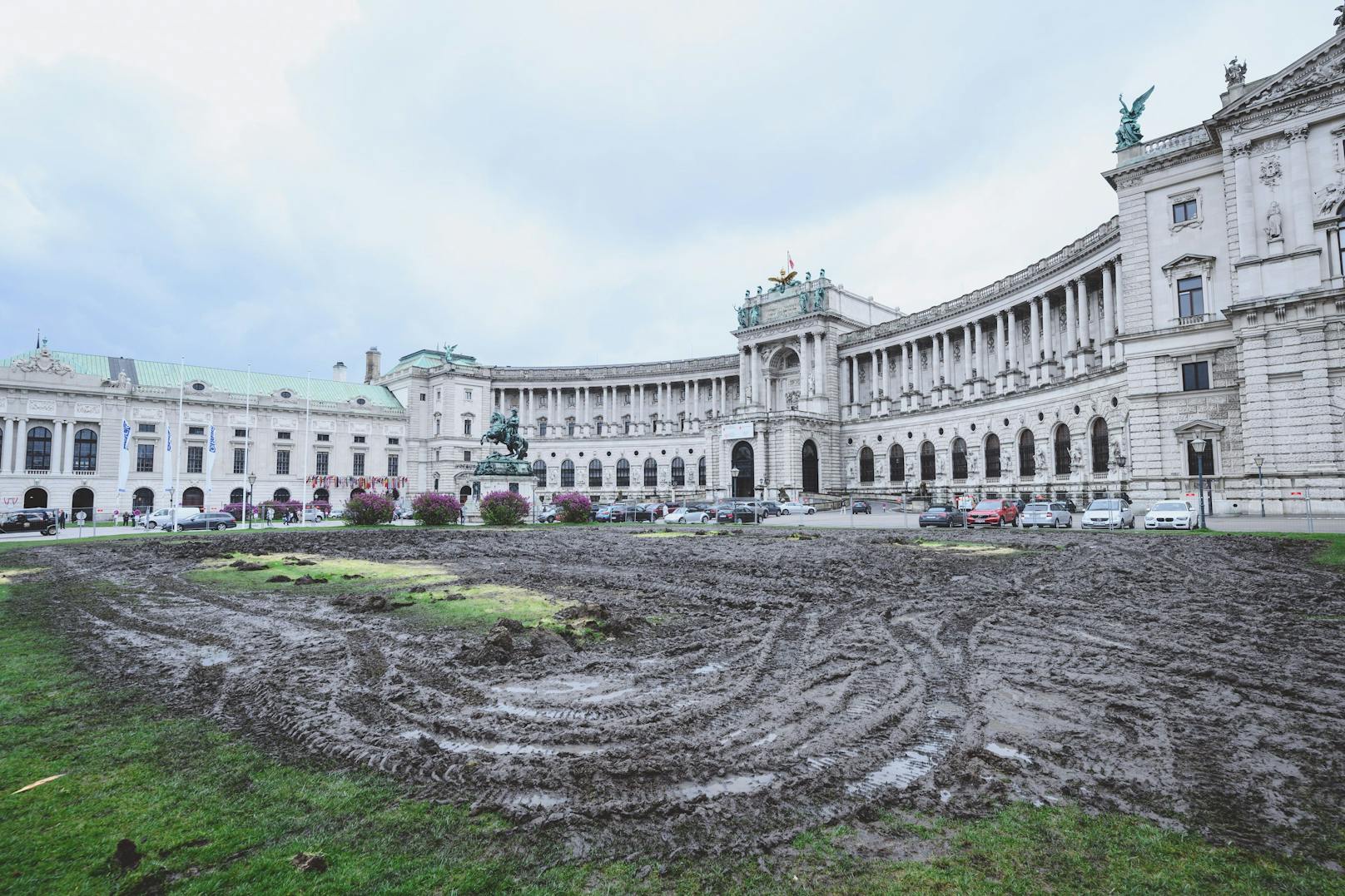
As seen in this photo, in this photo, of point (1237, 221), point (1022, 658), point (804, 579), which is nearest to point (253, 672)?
point (1022, 658)

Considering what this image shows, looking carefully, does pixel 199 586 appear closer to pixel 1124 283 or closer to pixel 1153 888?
pixel 1153 888

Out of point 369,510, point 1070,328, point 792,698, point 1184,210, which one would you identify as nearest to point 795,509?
point 1070,328

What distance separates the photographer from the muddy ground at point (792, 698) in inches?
186

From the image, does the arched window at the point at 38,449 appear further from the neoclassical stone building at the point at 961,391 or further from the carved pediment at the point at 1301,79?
the carved pediment at the point at 1301,79

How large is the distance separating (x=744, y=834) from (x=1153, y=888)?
2.20m

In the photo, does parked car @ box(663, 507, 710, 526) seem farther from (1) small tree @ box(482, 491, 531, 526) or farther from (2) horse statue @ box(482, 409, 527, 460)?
(1) small tree @ box(482, 491, 531, 526)

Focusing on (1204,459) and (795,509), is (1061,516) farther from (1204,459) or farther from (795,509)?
(795,509)

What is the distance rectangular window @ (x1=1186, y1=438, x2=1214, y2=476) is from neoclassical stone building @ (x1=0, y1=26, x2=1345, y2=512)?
17 centimetres

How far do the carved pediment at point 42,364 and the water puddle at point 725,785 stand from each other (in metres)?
84.8

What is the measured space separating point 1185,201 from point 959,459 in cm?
2839

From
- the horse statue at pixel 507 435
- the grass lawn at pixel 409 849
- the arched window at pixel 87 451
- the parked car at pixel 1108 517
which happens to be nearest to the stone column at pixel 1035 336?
the parked car at pixel 1108 517

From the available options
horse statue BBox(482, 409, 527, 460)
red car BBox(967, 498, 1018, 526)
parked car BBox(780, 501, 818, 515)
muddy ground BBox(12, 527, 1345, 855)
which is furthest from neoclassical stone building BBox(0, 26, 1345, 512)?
horse statue BBox(482, 409, 527, 460)

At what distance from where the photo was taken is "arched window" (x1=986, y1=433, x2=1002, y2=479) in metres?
58.6

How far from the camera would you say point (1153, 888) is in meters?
3.63
